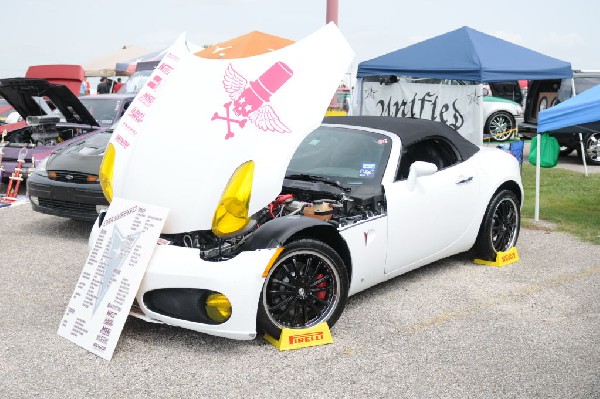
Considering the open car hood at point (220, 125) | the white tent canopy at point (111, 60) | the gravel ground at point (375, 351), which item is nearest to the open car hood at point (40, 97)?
the gravel ground at point (375, 351)

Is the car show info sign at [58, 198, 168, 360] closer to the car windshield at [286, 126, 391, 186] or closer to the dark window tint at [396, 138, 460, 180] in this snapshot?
the car windshield at [286, 126, 391, 186]

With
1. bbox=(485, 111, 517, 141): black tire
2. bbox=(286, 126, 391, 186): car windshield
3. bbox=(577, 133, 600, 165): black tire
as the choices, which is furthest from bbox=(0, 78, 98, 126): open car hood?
bbox=(485, 111, 517, 141): black tire

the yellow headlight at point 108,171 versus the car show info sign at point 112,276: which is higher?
the yellow headlight at point 108,171

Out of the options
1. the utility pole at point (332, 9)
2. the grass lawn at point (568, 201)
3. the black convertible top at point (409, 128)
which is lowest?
the grass lawn at point (568, 201)

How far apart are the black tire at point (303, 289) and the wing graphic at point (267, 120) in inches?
27.3

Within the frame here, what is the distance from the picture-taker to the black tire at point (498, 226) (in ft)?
18.5

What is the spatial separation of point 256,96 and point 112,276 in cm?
138

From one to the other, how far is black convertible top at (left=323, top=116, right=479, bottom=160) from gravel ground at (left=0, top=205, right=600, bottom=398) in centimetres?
111

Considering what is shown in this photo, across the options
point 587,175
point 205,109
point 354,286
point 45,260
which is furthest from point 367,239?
point 587,175

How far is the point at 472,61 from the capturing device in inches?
382

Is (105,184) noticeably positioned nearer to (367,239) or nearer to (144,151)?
(144,151)

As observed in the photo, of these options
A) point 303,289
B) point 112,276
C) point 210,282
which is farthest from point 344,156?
point 112,276

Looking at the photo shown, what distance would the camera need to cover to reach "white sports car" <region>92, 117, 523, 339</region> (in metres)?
3.71

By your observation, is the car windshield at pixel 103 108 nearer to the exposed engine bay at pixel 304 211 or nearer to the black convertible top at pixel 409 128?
the black convertible top at pixel 409 128
